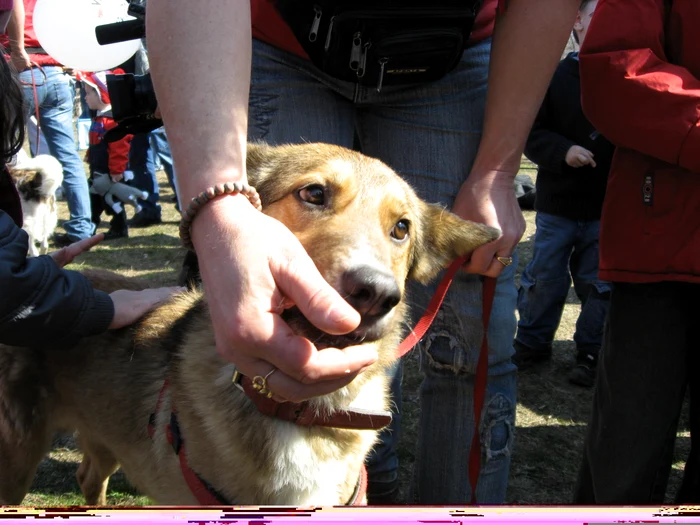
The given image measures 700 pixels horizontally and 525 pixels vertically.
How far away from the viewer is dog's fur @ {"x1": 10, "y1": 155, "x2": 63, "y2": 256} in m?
6.67

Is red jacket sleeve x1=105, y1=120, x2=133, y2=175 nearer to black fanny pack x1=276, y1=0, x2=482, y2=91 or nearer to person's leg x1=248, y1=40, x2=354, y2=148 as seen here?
person's leg x1=248, y1=40, x2=354, y2=148

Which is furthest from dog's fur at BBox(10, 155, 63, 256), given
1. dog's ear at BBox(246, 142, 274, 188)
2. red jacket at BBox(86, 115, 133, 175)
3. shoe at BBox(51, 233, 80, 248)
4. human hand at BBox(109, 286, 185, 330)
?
dog's ear at BBox(246, 142, 274, 188)

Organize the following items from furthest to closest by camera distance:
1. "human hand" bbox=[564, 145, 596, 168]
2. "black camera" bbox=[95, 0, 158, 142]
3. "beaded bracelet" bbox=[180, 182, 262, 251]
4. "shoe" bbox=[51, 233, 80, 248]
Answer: "shoe" bbox=[51, 233, 80, 248] < "human hand" bbox=[564, 145, 596, 168] < "black camera" bbox=[95, 0, 158, 142] < "beaded bracelet" bbox=[180, 182, 262, 251]

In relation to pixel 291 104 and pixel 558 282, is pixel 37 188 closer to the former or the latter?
pixel 558 282

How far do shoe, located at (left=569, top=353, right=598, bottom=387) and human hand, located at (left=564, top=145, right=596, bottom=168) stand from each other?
145 centimetres

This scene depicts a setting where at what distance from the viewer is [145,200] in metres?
9.40

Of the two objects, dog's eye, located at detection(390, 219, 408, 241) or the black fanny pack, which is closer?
the black fanny pack

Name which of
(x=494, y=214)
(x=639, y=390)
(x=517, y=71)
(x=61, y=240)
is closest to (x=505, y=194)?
(x=494, y=214)

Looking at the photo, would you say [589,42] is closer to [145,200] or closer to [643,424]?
[643,424]

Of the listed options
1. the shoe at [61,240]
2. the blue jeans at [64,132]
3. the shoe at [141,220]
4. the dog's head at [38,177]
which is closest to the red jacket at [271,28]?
the dog's head at [38,177]

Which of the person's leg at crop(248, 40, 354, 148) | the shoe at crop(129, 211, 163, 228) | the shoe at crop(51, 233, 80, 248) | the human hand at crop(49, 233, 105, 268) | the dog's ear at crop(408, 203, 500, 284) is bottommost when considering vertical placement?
the shoe at crop(129, 211, 163, 228)

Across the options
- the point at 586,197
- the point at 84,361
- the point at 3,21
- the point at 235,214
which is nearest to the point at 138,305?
the point at 84,361

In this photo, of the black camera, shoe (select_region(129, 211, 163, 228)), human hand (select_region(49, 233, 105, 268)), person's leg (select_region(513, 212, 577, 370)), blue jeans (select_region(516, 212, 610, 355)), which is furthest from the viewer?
shoe (select_region(129, 211, 163, 228))

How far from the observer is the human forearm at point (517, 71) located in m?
2.10
